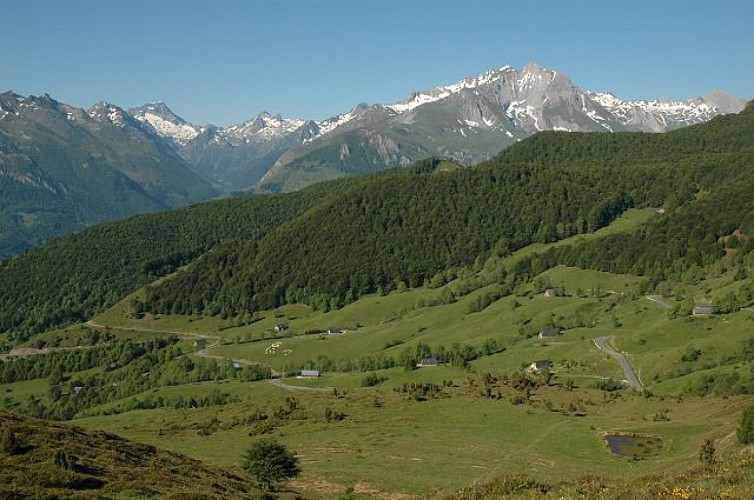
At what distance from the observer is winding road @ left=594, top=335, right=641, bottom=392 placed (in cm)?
13035

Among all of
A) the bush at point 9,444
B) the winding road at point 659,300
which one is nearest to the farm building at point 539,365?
the winding road at point 659,300

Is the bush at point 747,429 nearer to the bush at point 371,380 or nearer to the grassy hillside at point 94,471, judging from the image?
the grassy hillside at point 94,471

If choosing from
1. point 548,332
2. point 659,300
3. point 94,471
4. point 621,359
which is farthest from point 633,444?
point 659,300

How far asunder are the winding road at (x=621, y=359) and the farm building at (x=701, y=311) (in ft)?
62.8

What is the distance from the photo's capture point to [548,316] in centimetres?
19175

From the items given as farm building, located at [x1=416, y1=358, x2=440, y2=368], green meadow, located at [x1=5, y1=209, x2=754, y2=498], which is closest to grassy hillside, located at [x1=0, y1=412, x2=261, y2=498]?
green meadow, located at [x1=5, y1=209, x2=754, y2=498]

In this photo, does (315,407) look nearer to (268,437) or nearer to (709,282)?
(268,437)

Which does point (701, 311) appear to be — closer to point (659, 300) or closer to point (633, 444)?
point (659, 300)

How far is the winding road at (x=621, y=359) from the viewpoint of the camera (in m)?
130

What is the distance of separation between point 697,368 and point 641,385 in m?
10.1

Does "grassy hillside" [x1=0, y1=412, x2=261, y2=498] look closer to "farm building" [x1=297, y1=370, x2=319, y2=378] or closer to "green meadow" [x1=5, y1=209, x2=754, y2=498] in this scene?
"green meadow" [x1=5, y1=209, x2=754, y2=498]

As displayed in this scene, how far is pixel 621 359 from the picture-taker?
144 metres

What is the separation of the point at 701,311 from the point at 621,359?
29.3 meters

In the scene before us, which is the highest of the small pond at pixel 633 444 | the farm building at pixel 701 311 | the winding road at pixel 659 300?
the winding road at pixel 659 300
